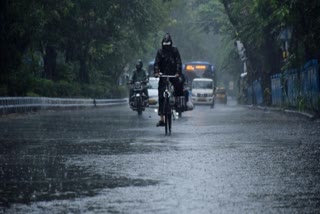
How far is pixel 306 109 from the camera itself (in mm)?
29047

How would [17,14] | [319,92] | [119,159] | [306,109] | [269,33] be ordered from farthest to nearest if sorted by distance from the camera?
[269,33]
[17,14]
[306,109]
[319,92]
[119,159]

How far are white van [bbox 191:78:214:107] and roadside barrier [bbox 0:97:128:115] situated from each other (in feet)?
46.5

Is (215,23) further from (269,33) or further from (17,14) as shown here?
(17,14)

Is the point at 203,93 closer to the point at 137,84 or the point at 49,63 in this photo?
the point at 49,63

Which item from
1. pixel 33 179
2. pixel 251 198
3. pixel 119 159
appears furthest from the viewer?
pixel 119 159

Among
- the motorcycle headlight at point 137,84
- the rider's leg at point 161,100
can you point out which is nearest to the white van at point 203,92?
the motorcycle headlight at point 137,84

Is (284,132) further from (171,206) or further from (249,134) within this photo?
(171,206)

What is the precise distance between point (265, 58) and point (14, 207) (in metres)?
41.6

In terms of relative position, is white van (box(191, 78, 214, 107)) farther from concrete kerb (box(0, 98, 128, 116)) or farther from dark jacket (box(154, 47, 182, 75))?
dark jacket (box(154, 47, 182, 75))

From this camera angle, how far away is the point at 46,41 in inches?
1890

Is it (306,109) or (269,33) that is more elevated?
(269,33)

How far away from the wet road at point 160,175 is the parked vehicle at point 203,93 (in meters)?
50.2

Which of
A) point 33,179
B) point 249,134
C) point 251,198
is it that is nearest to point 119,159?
point 33,179

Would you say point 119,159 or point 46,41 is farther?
point 46,41
